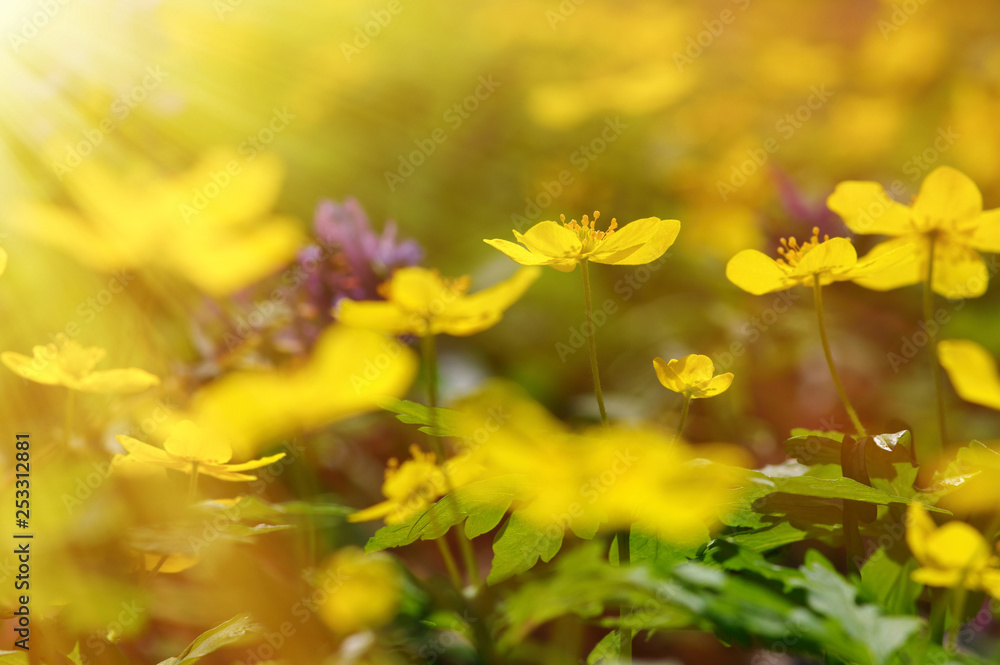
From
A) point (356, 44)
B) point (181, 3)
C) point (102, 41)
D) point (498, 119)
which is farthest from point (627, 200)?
point (181, 3)

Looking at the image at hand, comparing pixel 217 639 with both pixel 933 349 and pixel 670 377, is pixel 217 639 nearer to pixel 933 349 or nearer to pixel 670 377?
pixel 670 377

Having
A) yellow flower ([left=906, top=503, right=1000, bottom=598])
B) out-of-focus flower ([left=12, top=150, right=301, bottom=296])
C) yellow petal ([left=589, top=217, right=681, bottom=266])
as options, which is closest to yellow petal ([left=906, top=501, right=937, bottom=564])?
yellow flower ([left=906, top=503, right=1000, bottom=598])

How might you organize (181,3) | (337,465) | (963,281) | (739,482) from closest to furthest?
(739,482) < (963,281) < (337,465) < (181,3)

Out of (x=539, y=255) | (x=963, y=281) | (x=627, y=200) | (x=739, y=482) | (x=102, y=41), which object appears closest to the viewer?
(x=739, y=482)

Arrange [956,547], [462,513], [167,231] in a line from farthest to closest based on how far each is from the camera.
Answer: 1. [167,231]
2. [462,513]
3. [956,547]

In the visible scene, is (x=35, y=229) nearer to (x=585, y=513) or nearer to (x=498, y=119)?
(x=585, y=513)

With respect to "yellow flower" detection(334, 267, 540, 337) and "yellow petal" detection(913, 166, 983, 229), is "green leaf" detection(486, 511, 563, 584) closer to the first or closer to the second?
"yellow flower" detection(334, 267, 540, 337)

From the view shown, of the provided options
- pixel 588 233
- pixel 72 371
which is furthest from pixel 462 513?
pixel 72 371
